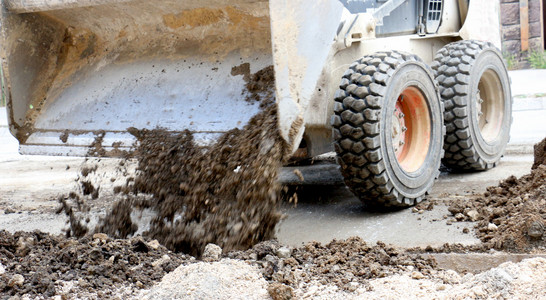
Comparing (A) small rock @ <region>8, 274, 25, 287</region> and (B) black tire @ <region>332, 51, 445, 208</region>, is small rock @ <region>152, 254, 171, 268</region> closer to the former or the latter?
(A) small rock @ <region>8, 274, 25, 287</region>

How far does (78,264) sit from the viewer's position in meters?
2.98

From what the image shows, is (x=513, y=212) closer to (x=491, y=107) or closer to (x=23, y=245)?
(x=491, y=107)

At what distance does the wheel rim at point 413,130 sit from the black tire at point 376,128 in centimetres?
6

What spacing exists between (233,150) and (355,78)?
0.94 meters

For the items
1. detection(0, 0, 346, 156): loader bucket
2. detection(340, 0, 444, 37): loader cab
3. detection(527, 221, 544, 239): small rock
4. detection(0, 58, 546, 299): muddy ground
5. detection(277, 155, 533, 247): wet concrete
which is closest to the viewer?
detection(0, 58, 546, 299): muddy ground

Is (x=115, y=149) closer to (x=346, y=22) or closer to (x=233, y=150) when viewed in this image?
(x=233, y=150)

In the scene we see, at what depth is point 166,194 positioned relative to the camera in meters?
3.71

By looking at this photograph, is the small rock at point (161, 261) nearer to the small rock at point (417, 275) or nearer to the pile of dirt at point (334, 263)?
the pile of dirt at point (334, 263)

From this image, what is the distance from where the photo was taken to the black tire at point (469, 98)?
518cm

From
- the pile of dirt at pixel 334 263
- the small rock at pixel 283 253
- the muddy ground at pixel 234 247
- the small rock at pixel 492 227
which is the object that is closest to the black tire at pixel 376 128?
the muddy ground at pixel 234 247

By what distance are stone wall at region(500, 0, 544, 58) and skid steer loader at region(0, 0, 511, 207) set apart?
10.2 m

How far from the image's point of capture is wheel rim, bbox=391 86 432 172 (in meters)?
4.51

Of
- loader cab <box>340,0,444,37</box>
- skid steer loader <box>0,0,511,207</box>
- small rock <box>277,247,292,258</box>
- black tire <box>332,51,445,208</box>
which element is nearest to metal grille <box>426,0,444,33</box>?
loader cab <box>340,0,444,37</box>

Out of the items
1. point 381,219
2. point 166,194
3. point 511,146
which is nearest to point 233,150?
point 166,194
